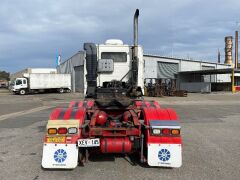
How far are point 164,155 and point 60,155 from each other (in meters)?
1.85

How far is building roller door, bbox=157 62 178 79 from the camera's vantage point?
46.9m

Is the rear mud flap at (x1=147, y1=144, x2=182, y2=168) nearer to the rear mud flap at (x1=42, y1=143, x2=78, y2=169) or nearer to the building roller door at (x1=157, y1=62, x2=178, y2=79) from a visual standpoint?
the rear mud flap at (x1=42, y1=143, x2=78, y2=169)

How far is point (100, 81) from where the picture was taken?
324 inches

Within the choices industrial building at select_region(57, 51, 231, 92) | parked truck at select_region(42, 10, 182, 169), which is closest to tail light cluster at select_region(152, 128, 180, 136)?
parked truck at select_region(42, 10, 182, 169)

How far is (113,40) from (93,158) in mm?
4109

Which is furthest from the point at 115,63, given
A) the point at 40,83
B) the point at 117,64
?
the point at 40,83

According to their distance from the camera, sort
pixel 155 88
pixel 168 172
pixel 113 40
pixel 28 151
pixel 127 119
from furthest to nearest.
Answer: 1. pixel 155 88
2. pixel 113 40
3. pixel 28 151
4. pixel 127 119
5. pixel 168 172

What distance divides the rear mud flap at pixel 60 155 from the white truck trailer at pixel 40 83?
3935 cm

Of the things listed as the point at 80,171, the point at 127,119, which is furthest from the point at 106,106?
the point at 80,171

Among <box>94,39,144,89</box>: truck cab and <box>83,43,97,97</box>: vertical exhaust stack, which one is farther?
<box>94,39,144,89</box>: truck cab

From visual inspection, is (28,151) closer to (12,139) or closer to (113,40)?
(12,139)

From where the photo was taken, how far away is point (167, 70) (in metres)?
48.5

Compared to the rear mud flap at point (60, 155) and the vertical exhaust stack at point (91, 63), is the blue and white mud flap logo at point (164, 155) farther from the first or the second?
the vertical exhaust stack at point (91, 63)

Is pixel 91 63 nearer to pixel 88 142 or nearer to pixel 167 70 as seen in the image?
pixel 88 142
